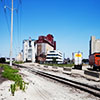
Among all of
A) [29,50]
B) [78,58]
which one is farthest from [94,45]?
[78,58]

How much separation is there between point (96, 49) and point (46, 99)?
142311 millimetres

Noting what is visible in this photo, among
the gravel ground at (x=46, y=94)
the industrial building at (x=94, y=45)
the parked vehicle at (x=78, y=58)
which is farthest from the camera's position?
the industrial building at (x=94, y=45)

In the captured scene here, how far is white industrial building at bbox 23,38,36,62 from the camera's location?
492ft

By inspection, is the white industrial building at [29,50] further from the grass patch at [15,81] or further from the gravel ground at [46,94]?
the gravel ground at [46,94]

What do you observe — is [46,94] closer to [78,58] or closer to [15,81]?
[15,81]

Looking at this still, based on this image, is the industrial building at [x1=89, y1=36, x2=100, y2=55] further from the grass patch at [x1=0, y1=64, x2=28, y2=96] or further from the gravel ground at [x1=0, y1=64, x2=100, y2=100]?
the gravel ground at [x1=0, y1=64, x2=100, y2=100]

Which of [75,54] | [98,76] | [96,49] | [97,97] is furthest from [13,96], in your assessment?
[96,49]

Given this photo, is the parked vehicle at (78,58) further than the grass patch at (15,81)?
Yes

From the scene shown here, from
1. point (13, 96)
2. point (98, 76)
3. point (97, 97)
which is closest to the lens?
point (13, 96)

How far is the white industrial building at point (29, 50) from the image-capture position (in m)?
150

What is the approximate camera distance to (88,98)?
7500 millimetres

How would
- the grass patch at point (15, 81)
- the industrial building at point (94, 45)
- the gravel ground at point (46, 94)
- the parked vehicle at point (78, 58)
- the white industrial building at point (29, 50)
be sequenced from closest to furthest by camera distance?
the gravel ground at point (46, 94) → the grass patch at point (15, 81) → the parked vehicle at point (78, 58) → the industrial building at point (94, 45) → the white industrial building at point (29, 50)

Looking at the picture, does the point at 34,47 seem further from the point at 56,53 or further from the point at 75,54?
the point at 75,54

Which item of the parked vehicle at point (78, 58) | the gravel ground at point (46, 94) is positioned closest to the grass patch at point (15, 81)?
the gravel ground at point (46, 94)
